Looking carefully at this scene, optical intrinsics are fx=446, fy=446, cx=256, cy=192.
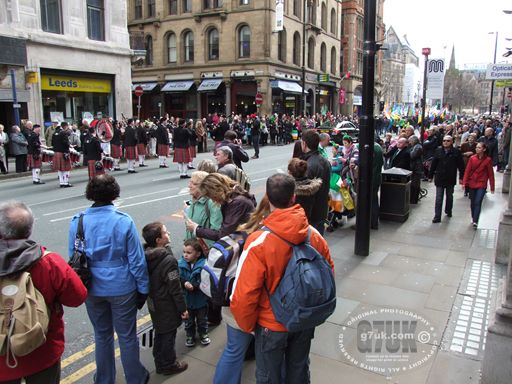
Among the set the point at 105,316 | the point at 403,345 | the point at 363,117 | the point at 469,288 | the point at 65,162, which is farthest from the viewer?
the point at 65,162

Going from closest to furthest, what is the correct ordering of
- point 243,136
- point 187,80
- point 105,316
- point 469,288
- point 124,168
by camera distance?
point 105,316, point 469,288, point 124,168, point 243,136, point 187,80

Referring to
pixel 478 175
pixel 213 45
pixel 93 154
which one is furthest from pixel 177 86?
pixel 478 175

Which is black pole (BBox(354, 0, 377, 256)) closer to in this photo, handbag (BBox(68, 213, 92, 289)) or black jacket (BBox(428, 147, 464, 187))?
black jacket (BBox(428, 147, 464, 187))

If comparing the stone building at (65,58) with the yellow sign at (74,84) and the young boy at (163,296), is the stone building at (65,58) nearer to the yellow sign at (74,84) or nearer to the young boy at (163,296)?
the yellow sign at (74,84)

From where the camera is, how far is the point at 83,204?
10969 millimetres

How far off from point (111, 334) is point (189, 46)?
39.9 meters

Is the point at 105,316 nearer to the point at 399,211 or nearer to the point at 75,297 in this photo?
the point at 75,297

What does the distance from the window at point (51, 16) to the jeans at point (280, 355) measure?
22423 mm

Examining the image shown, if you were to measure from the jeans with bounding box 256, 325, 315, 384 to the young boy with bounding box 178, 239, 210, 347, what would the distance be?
1.34 meters

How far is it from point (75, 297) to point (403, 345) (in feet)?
10.1

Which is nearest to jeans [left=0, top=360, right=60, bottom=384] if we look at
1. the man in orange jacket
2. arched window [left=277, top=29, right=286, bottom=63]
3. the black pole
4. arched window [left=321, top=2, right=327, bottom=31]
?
the man in orange jacket

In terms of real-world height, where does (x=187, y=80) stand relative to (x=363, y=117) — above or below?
above

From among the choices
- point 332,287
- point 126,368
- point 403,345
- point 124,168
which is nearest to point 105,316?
point 126,368

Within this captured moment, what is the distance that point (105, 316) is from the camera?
357 cm
